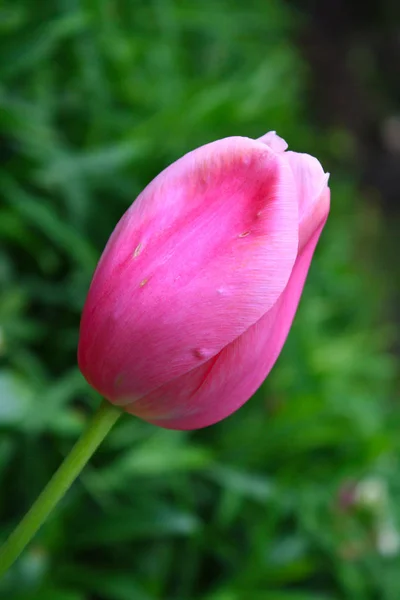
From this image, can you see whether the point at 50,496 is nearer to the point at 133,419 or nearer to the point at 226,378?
the point at 226,378

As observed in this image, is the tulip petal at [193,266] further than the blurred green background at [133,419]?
No

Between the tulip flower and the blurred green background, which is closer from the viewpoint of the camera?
the tulip flower

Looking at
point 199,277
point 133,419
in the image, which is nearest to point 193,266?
point 199,277

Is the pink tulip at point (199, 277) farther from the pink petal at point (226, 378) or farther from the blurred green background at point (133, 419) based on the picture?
the blurred green background at point (133, 419)

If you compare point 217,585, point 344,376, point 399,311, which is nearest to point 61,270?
point 217,585

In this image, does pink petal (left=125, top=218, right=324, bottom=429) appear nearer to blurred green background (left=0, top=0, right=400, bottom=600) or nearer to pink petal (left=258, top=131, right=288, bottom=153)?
pink petal (left=258, top=131, right=288, bottom=153)

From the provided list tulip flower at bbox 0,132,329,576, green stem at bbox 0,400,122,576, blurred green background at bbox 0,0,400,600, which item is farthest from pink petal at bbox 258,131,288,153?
blurred green background at bbox 0,0,400,600

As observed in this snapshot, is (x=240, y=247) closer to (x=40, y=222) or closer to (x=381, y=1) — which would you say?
(x=40, y=222)

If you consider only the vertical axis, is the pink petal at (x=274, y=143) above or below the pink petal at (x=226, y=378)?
above

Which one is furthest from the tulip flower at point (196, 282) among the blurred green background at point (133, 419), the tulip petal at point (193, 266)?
the blurred green background at point (133, 419)
